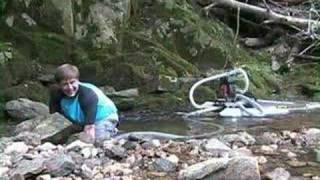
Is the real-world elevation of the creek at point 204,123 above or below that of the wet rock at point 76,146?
below

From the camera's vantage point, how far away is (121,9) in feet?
35.6

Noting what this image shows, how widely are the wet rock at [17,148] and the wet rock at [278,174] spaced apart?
6.62 ft

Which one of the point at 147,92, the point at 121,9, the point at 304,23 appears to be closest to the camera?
the point at 147,92

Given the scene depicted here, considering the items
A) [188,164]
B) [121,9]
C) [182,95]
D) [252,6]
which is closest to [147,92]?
[182,95]

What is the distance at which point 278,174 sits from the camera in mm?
4738

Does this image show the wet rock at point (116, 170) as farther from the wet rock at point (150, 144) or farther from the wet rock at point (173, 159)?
the wet rock at point (150, 144)

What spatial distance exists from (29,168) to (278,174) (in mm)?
1754

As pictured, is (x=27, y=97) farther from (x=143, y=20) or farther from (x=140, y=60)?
(x=143, y=20)

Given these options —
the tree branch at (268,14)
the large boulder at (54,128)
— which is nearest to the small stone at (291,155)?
the large boulder at (54,128)

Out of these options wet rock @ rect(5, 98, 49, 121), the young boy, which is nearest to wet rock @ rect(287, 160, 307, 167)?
the young boy

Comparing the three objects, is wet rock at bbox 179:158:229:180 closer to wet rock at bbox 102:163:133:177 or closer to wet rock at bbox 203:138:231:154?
wet rock at bbox 102:163:133:177

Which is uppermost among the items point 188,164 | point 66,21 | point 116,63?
point 66,21

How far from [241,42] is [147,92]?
4.23m

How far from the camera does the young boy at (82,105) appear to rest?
5.77m
